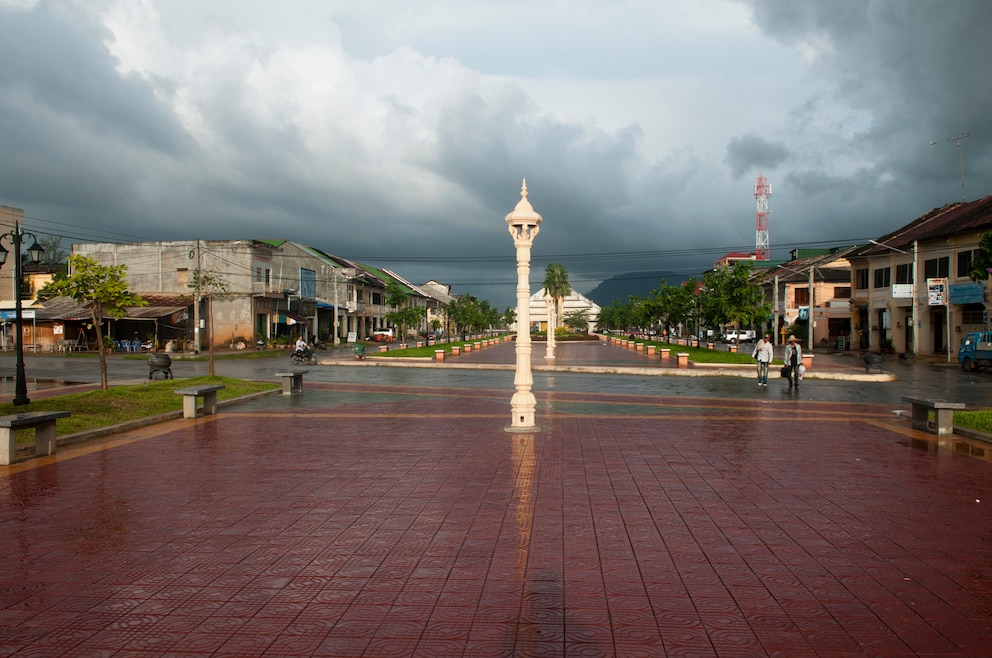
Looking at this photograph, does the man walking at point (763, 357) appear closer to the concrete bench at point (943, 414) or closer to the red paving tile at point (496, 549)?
the concrete bench at point (943, 414)

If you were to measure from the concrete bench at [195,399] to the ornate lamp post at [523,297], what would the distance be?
6380mm

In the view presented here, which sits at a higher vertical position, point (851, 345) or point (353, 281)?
point (353, 281)

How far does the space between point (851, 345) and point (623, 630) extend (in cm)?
5622

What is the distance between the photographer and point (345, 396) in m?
19.0

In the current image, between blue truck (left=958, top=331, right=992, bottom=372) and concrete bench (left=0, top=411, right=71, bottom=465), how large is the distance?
34370mm

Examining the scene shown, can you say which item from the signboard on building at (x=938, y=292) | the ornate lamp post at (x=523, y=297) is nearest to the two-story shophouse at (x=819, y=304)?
the signboard on building at (x=938, y=292)

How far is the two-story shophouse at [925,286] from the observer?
129ft

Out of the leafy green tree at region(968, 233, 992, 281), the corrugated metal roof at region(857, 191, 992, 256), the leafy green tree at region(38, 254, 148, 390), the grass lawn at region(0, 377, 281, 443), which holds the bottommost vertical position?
the grass lawn at region(0, 377, 281, 443)

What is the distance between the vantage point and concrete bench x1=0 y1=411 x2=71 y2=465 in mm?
9531

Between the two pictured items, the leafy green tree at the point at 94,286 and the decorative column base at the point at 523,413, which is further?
the leafy green tree at the point at 94,286

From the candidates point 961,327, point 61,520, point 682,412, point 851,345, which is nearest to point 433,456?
point 61,520

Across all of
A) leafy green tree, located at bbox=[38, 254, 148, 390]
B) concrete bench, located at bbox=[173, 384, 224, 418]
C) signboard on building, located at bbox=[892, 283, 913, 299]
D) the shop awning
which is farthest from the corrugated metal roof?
the shop awning

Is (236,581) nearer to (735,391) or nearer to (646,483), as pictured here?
(646,483)

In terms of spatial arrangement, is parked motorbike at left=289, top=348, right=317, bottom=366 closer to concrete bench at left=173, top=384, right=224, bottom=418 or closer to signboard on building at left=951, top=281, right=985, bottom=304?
concrete bench at left=173, top=384, right=224, bottom=418
